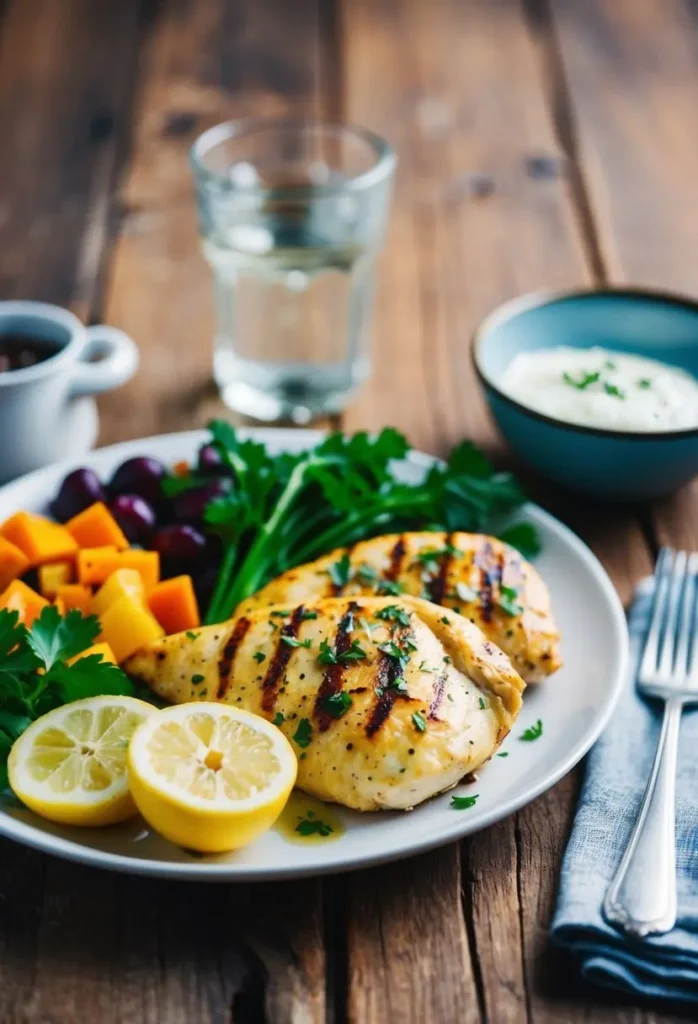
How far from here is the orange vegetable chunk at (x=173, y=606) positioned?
273 cm

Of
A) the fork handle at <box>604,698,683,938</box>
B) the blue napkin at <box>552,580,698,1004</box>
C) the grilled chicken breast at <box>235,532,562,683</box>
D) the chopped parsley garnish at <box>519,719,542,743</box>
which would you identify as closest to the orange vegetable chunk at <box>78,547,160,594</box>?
the grilled chicken breast at <box>235,532,562,683</box>

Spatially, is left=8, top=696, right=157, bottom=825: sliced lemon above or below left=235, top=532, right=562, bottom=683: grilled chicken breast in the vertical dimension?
above

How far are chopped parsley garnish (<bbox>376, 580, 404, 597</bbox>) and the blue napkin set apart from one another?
20.3 inches

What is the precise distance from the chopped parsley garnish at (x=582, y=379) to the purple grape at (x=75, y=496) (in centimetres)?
128

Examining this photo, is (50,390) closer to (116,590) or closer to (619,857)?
(116,590)

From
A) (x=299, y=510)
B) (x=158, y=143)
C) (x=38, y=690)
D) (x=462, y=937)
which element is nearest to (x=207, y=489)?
(x=299, y=510)

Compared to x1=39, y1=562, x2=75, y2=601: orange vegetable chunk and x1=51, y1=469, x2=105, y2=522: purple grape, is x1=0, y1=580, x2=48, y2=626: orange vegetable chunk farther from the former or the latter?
x1=51, y1=469, x2=105, y2=522: purple grape

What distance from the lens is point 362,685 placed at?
2.28 metres

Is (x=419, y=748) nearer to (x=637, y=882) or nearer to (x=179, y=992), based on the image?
(x=637, y=882)

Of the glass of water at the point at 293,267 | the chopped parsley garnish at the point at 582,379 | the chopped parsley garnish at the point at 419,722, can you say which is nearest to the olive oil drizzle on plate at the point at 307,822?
the chopped parsley garnish at the point at 419,722

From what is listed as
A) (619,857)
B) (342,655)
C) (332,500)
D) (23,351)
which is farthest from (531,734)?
(23,351)

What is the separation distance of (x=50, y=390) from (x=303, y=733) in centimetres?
138

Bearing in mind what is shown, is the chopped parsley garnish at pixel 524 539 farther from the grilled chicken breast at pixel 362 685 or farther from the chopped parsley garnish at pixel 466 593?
the grilled chicken breast at pixel 362 685

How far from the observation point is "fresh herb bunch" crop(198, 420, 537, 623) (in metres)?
2.94
